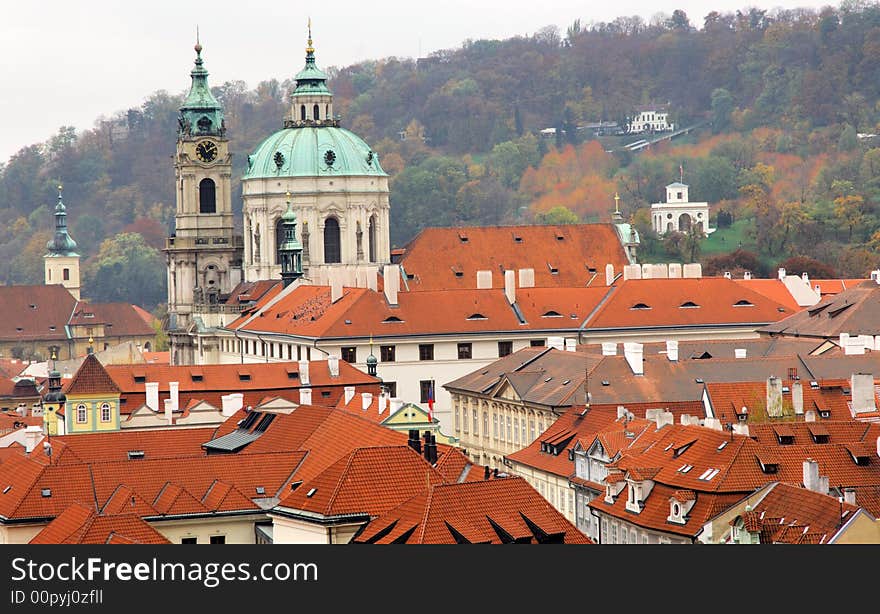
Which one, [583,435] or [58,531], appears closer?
[58,531]

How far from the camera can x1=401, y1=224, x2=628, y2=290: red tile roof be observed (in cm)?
14712

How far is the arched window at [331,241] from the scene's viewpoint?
147250mm

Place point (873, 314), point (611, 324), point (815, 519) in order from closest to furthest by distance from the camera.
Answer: point (815, 519)
point (873, 314)
point (611, 324)

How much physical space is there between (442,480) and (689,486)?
6.00 meters

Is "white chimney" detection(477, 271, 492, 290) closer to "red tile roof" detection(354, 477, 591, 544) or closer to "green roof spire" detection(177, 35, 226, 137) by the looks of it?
"green roof spire" detection(177, 35, 226, 137)

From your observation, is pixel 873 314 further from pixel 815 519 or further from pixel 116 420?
pixel 815 519

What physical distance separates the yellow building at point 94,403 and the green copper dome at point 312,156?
47052 mm

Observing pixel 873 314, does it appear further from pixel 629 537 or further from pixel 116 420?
pixel 629 537

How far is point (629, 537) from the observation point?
67375 mm

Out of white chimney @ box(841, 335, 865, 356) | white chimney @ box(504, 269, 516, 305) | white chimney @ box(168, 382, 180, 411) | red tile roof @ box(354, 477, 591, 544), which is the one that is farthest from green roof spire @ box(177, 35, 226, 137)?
red tile roof @ box(354, 477, 591, 544)

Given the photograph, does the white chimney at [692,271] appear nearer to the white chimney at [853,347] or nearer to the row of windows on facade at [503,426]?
the row of windows on facade at [503,426]

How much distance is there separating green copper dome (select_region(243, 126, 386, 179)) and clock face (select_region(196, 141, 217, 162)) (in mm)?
4967
